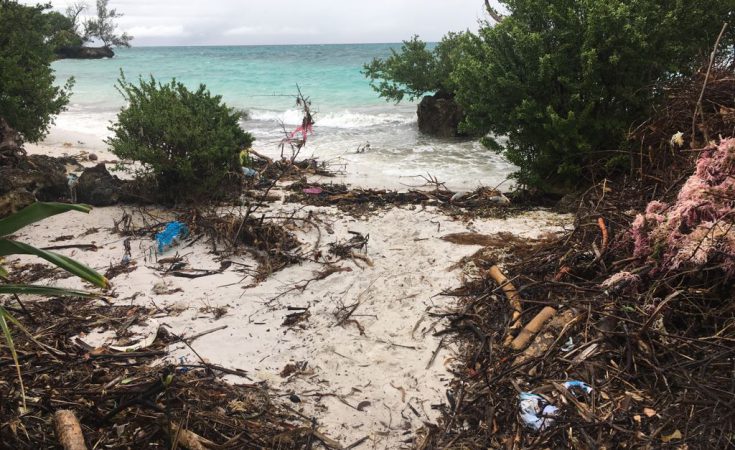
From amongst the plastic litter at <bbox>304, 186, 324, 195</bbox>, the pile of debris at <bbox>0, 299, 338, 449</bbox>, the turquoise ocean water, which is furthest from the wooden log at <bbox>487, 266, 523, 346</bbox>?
the plastic litter at <bbox>304, 186, 324, 195</bbox>

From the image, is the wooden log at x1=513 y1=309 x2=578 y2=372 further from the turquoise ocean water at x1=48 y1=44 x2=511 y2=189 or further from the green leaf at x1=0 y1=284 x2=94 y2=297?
the turquoise ocean water at x1=48 y1=44 x2=511 y2=189

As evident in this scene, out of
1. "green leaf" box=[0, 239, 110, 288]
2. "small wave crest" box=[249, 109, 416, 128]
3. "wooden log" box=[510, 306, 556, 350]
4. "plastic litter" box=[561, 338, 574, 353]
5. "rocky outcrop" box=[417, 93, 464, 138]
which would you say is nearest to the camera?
"green leaf" box=[0, 239, 110, 288]

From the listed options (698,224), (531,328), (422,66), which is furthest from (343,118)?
(698,224)

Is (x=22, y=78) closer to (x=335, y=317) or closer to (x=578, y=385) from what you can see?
(x=335, y=317)

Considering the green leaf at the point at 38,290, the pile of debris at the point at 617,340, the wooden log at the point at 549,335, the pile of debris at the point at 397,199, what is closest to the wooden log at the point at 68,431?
the green leaf at the point at 38,290

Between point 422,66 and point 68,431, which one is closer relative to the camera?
point 68,431

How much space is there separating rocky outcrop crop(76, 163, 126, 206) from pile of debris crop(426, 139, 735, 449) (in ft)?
15.7

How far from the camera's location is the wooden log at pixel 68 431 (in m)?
2.26

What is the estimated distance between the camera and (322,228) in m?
5.64

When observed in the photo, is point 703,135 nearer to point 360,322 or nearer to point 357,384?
point 360,322

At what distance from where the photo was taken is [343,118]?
17031 millimetres

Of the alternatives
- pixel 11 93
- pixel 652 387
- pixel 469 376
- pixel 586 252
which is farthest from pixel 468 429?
pixel 11 93

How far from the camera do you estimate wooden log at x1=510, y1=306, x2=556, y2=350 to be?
329 cm

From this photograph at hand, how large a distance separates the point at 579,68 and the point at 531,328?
4044 millimetres
